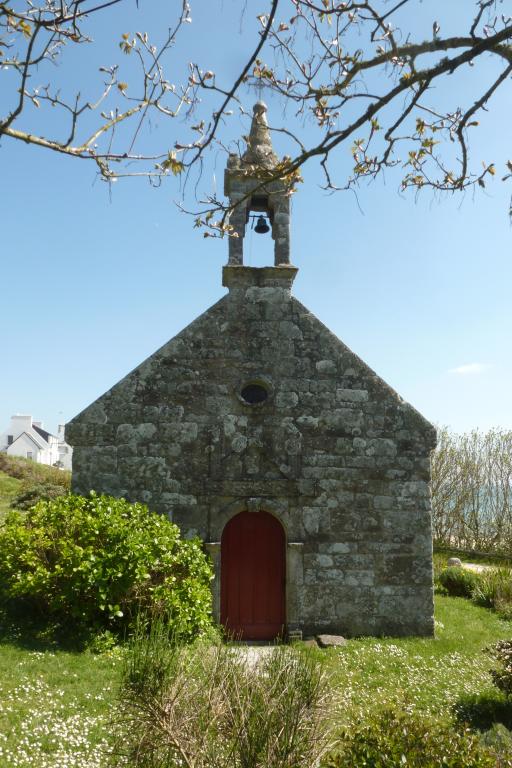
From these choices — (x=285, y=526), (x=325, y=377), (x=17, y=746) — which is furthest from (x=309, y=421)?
(x=17, y=746)

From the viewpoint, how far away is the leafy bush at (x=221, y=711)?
3.18 m

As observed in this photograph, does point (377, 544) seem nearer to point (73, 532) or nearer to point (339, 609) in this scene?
point (339, 609)

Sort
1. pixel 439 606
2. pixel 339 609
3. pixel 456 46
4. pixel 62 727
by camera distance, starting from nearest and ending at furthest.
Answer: pixel 456 46 < pixel 62 727 < pixel 339 609 < pixel 439 606

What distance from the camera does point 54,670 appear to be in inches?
246

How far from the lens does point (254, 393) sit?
9.15 meters

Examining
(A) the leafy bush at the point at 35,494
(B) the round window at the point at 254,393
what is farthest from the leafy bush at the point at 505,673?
(A) the leafy bush at the point at 35,494

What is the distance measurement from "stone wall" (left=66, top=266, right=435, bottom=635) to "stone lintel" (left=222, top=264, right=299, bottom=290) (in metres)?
0.30

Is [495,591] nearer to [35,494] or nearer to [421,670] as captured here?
[421,670]

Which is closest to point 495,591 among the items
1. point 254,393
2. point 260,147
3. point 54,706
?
point 254,393

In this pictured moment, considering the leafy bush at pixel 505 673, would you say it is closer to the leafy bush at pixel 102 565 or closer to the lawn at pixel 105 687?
the lawn at pixel 105 687

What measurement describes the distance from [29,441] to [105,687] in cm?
4196

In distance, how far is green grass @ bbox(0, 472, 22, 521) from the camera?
2035cm

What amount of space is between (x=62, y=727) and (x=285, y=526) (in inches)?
168

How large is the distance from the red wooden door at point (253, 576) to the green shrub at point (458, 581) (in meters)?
6.26
